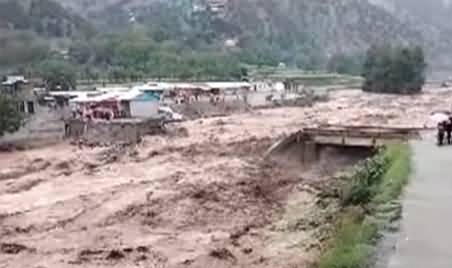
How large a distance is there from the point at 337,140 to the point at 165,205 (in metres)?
11.5

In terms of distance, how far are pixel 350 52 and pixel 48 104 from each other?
102514mm

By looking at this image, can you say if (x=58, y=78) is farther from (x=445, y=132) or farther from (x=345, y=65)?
(x=345, y=65)

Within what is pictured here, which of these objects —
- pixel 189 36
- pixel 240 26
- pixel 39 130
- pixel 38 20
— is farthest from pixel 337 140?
pixel 240 26

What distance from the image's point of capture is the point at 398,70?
10106cm

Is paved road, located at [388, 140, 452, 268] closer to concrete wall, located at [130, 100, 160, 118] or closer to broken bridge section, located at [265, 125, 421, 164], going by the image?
broken bridge section, located at [265, 125, 421, 164]

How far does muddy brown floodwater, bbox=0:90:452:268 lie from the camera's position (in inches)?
869

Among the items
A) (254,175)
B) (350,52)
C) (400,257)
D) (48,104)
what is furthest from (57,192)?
(350,52)

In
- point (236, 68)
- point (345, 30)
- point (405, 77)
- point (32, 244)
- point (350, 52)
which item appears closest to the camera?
point (32, 244)

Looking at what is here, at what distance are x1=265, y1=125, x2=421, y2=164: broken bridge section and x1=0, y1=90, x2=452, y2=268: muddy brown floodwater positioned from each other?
0.79 metres

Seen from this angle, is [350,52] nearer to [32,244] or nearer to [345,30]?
[345,30]

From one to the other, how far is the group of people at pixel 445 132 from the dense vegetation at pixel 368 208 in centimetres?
144

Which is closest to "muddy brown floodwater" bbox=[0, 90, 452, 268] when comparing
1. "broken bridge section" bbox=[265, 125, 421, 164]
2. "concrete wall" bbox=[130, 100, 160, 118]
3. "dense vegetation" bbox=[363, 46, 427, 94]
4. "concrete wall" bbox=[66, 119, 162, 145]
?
"broken bridge section" bbox=[265, 125, 421, 164]

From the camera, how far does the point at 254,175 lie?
36.0 meters

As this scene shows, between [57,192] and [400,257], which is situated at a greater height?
[400,257]
